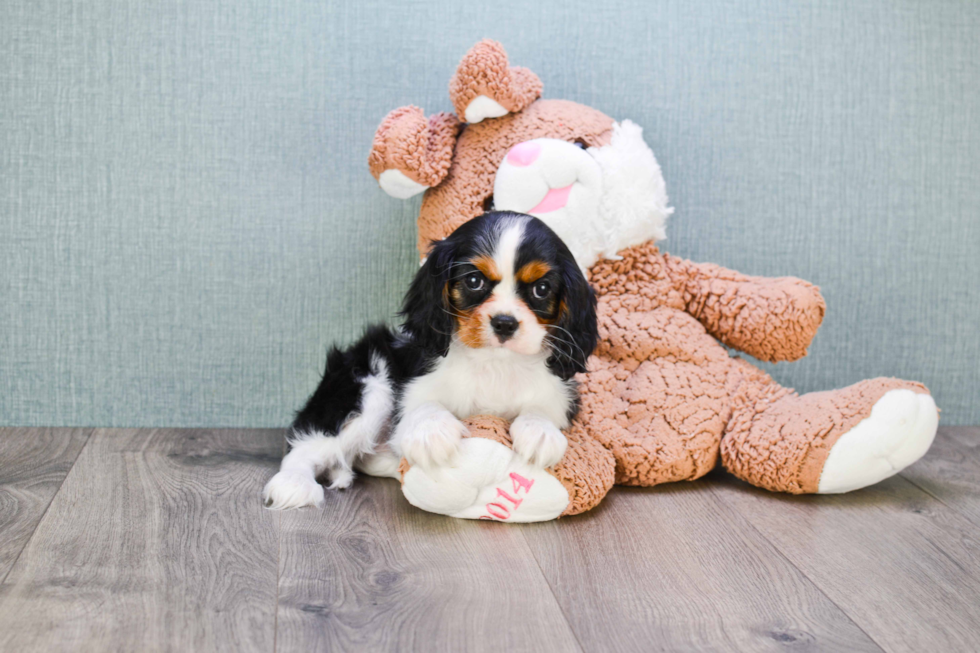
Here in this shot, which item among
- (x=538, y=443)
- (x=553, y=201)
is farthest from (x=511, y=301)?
(x=553, y=201)

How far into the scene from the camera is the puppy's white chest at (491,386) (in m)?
1.73

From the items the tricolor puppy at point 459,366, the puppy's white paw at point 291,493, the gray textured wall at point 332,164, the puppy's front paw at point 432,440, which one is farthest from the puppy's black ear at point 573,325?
the gray textured wall at point 332,164

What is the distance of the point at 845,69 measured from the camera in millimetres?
2375

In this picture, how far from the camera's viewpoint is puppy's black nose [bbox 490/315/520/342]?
153cm

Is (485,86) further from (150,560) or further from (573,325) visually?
(150,560)

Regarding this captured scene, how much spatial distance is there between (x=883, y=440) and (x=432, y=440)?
0.96 m

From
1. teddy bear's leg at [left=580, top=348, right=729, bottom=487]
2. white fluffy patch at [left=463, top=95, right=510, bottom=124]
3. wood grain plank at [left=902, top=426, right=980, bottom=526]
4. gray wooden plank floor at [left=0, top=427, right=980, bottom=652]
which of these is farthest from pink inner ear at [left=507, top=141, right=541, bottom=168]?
wood grain plank at [left=902, top=426, right=980, bottom=526]

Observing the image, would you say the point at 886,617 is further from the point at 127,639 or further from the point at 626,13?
the point at 626,13

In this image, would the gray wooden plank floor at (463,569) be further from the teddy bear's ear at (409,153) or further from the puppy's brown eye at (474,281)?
the teddy bear's ear at (409,153)

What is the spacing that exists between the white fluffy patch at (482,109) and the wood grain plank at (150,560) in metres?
0.96

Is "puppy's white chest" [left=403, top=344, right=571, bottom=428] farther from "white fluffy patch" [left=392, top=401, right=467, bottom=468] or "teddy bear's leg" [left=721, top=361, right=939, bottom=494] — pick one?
"teddy bear's leg" [left=721, top=361, right=939, bottom=494]

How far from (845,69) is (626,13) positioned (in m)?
0.66

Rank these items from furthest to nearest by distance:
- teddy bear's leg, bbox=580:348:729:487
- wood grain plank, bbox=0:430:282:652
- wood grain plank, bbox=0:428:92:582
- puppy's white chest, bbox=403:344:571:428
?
teddy bear's leg, bbox=580:348:729:487, puppy's white chest, bbox=403:344:571:428, wood grain plank, bbox=0:428:92:582, wood grain plank, bbox=0:430:282:652

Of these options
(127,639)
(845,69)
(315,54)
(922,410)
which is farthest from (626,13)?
(127,639)
